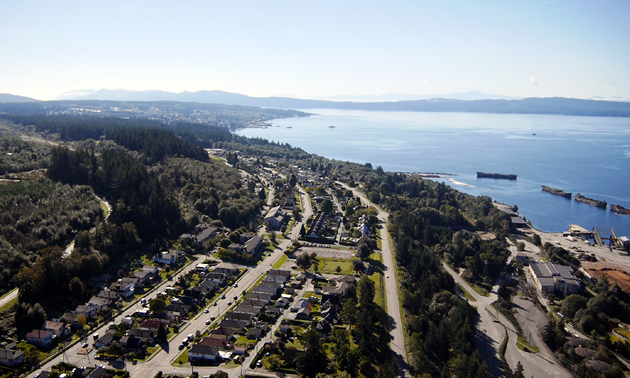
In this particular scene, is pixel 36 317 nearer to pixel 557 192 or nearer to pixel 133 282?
pixel 133 282

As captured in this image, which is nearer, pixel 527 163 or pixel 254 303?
pixel 254 303

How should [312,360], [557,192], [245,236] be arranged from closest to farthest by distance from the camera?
[312,360] → [245,236] → [557,192]

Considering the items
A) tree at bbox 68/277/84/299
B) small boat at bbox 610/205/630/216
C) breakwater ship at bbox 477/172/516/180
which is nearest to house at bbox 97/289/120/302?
tree at bbox 68/277/84/299

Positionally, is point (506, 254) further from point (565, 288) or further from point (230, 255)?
point (230, 255)

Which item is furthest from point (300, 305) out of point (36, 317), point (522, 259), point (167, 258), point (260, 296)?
point (522, 259)

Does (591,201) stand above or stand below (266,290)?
below

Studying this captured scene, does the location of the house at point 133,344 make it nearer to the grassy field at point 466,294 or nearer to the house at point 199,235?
the house at point 199,235

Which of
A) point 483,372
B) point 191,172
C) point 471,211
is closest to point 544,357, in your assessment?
point 483,372
